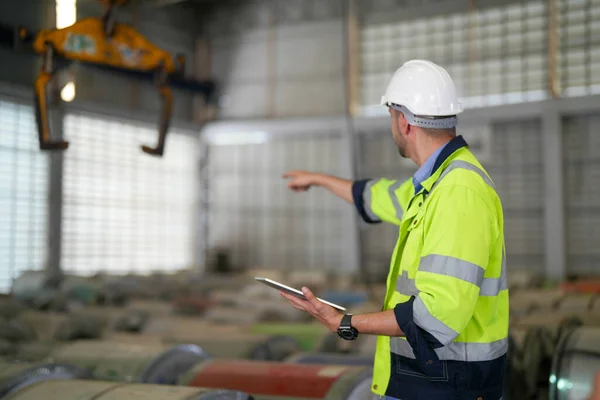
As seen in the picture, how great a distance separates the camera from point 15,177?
37.3ft

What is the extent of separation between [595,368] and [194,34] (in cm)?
1404

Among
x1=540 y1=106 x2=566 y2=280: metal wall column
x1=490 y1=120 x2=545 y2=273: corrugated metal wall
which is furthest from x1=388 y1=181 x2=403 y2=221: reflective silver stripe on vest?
x1=490 y1=120 x2=545 y2=273: corrugated metal wall

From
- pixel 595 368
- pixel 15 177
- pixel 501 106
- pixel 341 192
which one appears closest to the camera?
pixel 341 192

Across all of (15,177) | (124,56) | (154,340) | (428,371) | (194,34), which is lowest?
(154,340)

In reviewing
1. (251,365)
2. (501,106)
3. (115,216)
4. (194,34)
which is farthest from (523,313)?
(194,34)

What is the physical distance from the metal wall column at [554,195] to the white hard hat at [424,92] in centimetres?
1101

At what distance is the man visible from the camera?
2068 mm

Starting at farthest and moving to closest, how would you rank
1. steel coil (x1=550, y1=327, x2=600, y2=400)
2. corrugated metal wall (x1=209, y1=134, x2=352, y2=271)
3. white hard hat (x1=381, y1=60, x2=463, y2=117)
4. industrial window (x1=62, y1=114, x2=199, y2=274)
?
corrugated metal wall (x1=209, y1=134, x2=352, y2=271), industrial window (x1=62, y1=114, x2=199, y2=274), steel coil (x1=550, y1=327, x2=600, y2=400), white hard hat (x1=381, y1=60, x2=463, y2=117)

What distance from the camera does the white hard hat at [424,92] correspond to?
2330 millimetres

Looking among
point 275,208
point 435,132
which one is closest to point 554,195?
point 275,208

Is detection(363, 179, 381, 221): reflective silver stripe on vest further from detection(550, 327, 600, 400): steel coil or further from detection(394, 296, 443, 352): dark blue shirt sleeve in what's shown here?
detection(550, 327, 600, 400): steel coil

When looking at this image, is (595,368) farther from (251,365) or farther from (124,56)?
(124,56)

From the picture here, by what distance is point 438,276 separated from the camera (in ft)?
6.75

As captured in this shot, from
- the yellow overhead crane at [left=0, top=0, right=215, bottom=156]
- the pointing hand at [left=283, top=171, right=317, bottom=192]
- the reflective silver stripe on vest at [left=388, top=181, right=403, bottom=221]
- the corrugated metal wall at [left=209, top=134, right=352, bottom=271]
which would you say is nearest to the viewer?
the reflective silver stripe on vest at [left=388, top=181, right=403, bottom=221]
